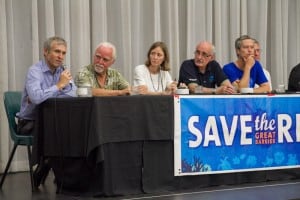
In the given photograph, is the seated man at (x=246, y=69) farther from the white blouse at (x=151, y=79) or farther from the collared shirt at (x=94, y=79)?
the collared shirt at (x=94, y=79)

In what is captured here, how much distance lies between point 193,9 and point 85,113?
2.70 meters

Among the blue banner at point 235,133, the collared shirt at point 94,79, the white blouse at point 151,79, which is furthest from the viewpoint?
the white blouse at point 151,79

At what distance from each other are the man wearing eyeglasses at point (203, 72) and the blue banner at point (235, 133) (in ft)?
1.82

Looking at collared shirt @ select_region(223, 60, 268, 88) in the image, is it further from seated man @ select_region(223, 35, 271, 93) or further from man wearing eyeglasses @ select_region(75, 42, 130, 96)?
man wearing eyeglasses @ select_region(75, 42, 130, 96)

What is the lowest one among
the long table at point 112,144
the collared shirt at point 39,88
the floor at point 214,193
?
the floor at point 214,193

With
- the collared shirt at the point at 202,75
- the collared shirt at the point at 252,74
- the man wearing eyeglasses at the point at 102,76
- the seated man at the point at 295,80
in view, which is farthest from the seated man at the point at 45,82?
the seated man at the point at 295,80

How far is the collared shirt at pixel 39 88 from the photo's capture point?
11.8ft

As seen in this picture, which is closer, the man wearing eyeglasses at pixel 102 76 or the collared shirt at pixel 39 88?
the collared shirt at pixel 39 88

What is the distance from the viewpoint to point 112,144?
335cm

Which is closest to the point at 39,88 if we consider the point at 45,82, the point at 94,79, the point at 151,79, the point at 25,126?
the point at 45,82

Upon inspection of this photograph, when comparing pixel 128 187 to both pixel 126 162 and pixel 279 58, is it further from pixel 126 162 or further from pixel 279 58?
pixel 279 58

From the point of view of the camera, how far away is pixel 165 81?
14.5 ft

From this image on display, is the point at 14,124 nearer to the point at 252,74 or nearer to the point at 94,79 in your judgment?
the point at 94,79

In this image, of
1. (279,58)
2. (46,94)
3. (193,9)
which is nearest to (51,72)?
(46,94)
